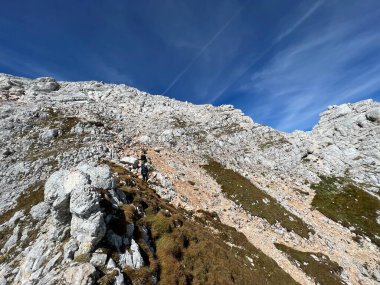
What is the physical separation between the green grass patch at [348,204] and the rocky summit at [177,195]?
346 millimetres

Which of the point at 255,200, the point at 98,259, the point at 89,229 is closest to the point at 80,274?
the point at 98,259

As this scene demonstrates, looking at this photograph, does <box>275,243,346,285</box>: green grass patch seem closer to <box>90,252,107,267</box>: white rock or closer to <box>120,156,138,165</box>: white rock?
<box>120,156,138,165</box>: white rock

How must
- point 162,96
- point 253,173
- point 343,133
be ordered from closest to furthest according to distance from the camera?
point 253,173 → point 343,133 → point 162,96

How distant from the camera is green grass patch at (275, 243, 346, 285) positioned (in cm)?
3206

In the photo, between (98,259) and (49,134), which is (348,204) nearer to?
(98,259)

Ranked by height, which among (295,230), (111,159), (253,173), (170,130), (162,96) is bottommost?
(295,230)

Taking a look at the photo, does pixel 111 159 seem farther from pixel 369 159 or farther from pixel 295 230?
pixel 369 159

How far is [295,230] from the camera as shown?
41375 millimetres

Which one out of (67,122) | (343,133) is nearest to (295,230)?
(67,122)

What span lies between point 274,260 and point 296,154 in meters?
50.5

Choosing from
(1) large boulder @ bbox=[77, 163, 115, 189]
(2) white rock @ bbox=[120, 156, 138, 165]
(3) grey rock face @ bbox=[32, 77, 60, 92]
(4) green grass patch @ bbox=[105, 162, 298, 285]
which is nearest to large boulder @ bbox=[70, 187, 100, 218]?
(4) green grass patch @ bbox=[105, 162, 298, 285]

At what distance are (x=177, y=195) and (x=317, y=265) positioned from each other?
21740 mm

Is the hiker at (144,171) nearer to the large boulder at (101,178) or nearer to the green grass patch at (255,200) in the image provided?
the large boulder at (101,178)

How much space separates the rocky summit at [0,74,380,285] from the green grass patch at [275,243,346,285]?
0.19 m
